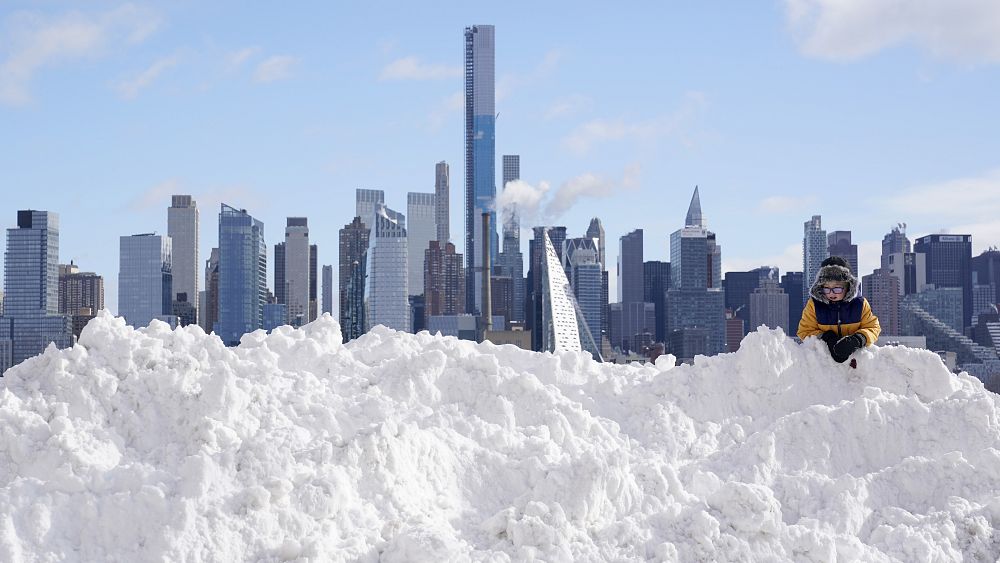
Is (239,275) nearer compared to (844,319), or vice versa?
(844,319)

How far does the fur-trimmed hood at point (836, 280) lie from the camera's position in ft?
29.1

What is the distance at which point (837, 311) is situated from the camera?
8.82m

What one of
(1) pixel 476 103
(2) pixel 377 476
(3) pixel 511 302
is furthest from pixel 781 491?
(1) pixel 476 103

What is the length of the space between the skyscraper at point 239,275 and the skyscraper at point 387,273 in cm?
1480

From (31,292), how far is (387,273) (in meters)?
42.9

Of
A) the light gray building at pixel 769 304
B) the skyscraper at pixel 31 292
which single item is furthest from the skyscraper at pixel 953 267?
the skyscraper at pixel 31 292

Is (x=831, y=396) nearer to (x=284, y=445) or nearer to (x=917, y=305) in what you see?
(x=284, y=445)

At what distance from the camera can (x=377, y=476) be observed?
6.26 metres

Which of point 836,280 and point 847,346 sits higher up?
point 836,280

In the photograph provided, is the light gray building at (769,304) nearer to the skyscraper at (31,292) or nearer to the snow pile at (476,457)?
the skyscraper at (31,292)

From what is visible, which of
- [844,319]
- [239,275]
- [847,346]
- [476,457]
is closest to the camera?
[476,457]

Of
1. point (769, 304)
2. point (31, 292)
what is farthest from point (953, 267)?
point (31, 292)

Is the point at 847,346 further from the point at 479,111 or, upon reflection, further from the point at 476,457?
the point at 479,111

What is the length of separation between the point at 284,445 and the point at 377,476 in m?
0.71
